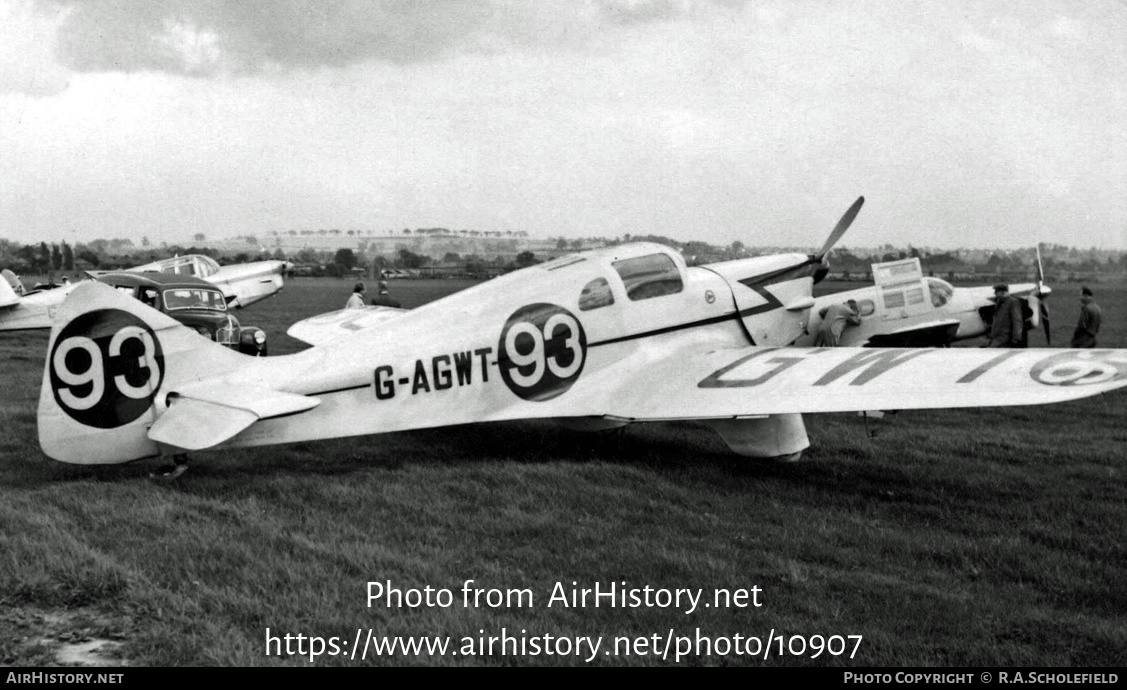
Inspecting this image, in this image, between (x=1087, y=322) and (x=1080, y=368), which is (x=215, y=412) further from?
(x=1087, y=322)

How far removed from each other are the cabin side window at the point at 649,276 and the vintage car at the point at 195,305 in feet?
27.9

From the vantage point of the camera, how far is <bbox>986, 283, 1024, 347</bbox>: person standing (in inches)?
498

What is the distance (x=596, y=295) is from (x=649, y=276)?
1.98 ft

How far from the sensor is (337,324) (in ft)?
39.4

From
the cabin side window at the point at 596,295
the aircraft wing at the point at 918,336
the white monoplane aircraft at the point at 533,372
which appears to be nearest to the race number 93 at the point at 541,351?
the white monoplane aircraft at the point at 533,372

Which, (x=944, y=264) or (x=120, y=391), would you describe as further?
(x=944, y=264)

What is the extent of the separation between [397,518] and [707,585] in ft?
6.62

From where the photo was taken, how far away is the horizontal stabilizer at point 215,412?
19.5ft

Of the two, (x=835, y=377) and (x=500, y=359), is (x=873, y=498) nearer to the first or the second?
(x=835, y=377)

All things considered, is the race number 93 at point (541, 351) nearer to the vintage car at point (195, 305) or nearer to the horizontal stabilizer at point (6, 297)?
the vintage car at point (195, 305)

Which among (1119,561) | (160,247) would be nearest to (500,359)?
(1119,561)

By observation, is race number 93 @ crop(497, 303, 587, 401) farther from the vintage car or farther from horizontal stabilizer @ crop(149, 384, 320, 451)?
the vintage car

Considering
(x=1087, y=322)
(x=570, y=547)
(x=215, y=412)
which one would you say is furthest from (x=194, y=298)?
(x=1087, y=322)

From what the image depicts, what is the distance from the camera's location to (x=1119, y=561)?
5.14 metres
